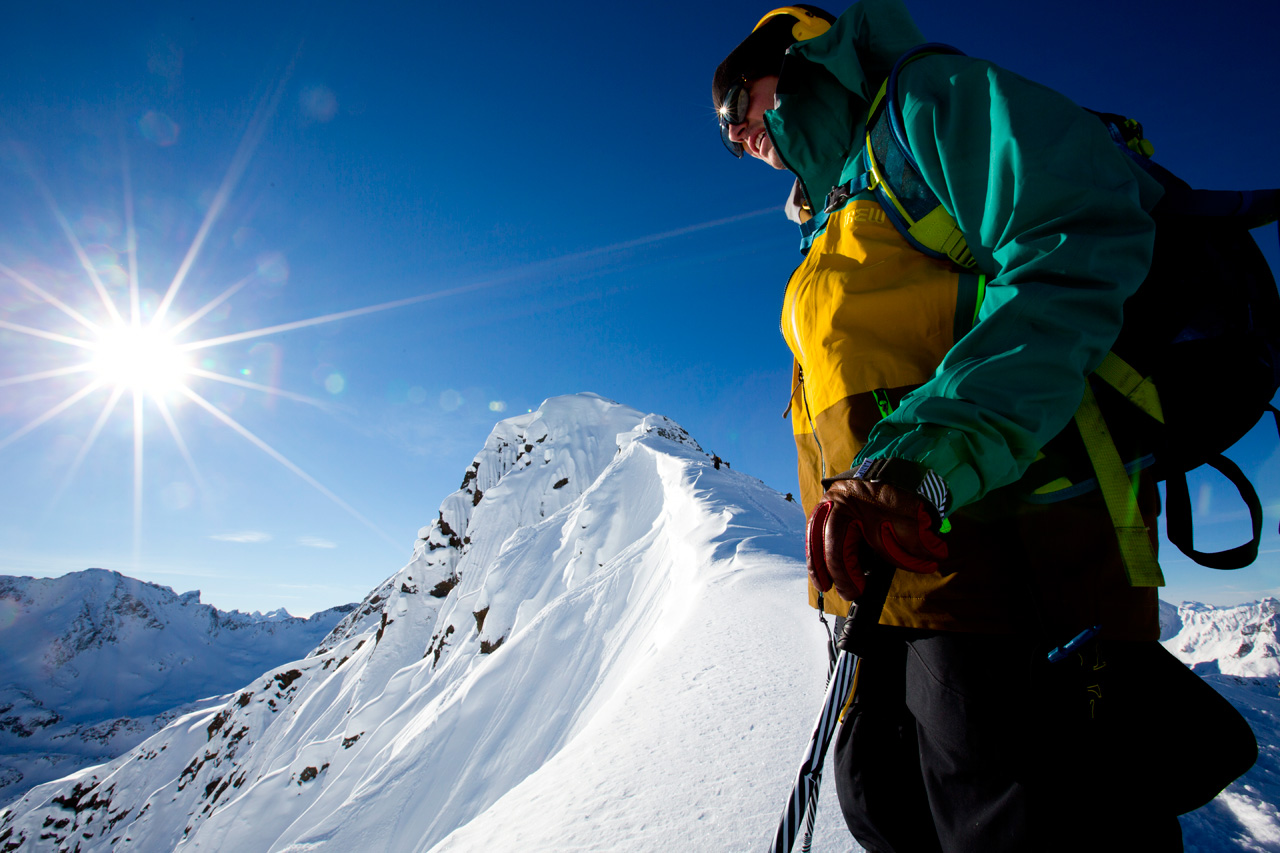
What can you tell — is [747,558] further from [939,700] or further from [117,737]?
[117,737]

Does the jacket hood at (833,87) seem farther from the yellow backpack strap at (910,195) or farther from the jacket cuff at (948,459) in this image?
the jacket cuff at (948,459)

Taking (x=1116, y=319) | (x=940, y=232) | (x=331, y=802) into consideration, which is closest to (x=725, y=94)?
(x=940, y=232)

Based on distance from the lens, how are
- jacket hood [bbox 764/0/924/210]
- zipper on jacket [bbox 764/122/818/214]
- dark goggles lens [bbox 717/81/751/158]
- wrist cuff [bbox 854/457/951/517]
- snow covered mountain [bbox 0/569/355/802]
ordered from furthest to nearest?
snow covered mountain [bbox 0/569/355/802] → dark goggles lens [bbox 717/81/751/158] → zipper on jacket [bbox 764/122/818/214] → jacket hood [bbox 764/0/924/210] → wrist cuff [bbox 854/457/951/517]

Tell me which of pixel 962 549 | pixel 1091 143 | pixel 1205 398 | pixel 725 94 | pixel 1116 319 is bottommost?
pixel 962 549

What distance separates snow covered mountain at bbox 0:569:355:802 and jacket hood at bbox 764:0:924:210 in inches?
7336

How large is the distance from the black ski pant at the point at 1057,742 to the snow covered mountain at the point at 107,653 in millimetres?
186243

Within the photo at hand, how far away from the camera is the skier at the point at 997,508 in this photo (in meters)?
0.92

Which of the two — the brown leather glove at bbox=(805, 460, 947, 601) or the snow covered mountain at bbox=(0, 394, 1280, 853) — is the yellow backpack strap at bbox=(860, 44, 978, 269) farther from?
the snow covered mountain at bbox=(0, 394, 1280, 853)

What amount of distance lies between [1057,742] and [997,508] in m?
0.47

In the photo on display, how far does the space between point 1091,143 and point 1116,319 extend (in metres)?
0.36

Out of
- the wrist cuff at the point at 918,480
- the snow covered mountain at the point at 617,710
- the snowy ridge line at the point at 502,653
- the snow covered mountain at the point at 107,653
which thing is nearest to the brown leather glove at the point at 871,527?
the wrist cuff at the point at 918,480

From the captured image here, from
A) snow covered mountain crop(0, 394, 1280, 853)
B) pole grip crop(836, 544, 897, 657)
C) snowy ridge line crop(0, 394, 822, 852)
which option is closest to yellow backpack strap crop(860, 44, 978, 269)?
pole grip crop(836, 544, 897, 657)

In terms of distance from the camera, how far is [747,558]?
6.59m

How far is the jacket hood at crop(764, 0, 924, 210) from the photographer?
4.81ft
